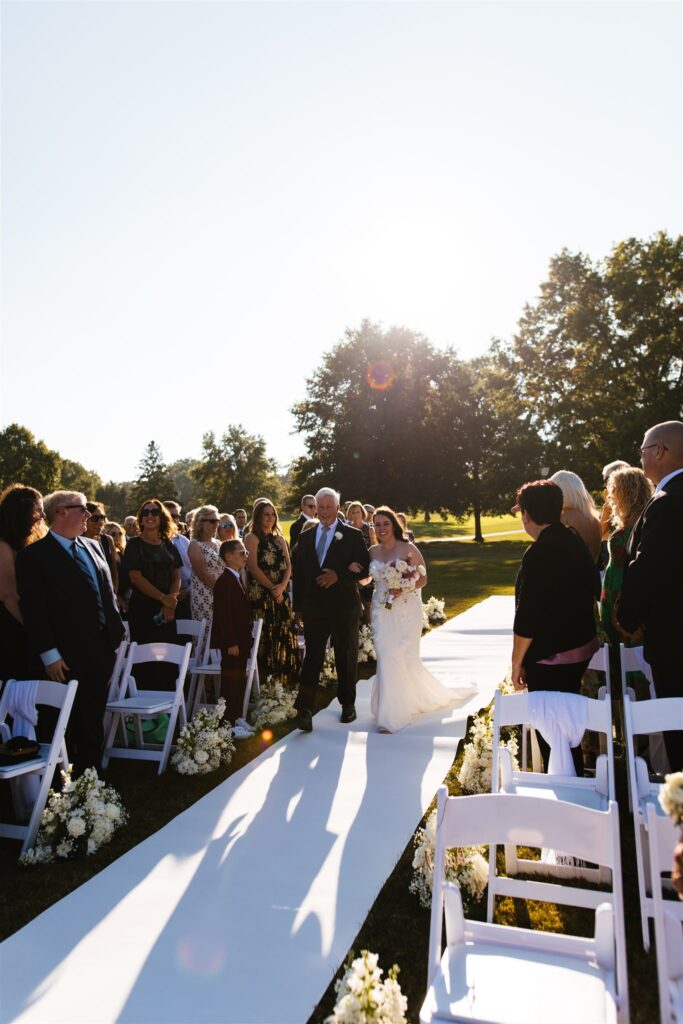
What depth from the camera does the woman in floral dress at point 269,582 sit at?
8711mm

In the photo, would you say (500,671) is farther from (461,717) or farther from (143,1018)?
(143,1018)

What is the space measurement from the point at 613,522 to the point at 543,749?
2145 millimetres

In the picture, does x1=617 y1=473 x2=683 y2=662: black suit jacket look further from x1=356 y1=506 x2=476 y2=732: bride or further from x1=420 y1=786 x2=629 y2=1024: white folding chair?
x1=356 y1=506 x2=476 y2=732: bride

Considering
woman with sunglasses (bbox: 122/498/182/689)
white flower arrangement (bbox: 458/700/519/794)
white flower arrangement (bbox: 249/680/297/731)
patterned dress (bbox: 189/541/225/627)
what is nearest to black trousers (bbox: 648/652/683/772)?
white flower arrangement (bbox: 458/700/519/794)

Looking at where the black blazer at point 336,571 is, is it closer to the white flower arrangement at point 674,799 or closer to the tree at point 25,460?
the white flower arrangement at point 674,799

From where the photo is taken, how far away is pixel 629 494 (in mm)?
5855

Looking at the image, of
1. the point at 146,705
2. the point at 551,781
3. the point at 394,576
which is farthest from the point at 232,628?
the point at 551,781

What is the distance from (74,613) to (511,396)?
118ft

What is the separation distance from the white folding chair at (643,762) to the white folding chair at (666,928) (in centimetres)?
111

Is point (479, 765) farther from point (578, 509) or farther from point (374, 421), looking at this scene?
point (374, 421)

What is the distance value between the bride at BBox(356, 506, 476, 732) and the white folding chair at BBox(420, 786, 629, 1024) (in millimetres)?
4790

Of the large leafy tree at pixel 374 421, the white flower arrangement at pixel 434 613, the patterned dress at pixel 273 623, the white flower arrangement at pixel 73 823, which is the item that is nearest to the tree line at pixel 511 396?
the large leafy tree at pixel 374 421

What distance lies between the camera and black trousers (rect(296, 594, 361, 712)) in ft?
25.0

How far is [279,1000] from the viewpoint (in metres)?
3.35
